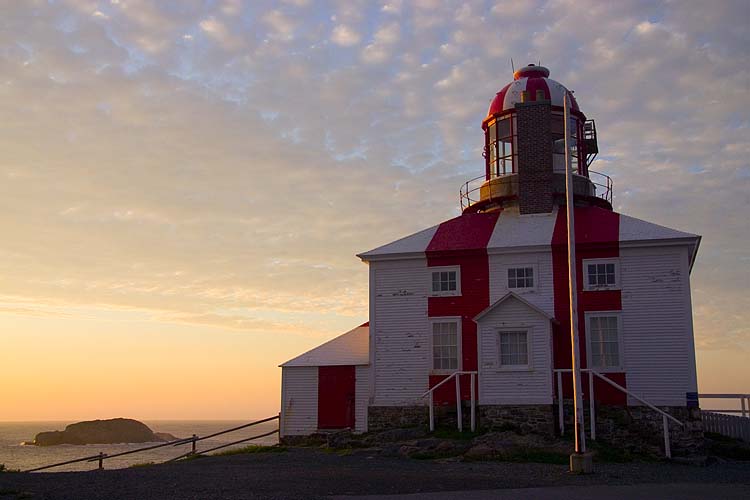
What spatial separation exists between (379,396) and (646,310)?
337 inches

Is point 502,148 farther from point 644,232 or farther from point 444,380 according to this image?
point 444,380

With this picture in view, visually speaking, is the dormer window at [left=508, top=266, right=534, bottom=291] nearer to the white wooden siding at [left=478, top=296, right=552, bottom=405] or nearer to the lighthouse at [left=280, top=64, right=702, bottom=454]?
the lighthouse at [left=280, top=64, right=702, bottom=454]

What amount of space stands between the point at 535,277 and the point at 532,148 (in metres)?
Answer: 4.89

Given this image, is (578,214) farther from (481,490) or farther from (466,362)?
(481,490)

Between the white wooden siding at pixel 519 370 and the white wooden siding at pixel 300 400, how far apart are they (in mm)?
5866

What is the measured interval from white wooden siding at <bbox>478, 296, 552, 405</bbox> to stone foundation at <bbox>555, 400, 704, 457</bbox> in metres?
1.15

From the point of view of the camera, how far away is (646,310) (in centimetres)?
2264

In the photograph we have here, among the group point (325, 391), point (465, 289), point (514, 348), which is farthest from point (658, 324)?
point (325, 391)

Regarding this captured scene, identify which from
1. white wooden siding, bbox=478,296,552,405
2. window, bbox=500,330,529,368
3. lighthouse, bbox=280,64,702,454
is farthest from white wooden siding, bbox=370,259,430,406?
window, bbox=500,330,529,368

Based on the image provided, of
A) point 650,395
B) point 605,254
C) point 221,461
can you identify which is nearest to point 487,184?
point 605,254

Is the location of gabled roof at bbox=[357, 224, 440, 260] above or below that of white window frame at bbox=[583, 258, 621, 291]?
above

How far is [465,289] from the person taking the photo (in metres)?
24.6

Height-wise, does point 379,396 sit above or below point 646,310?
below

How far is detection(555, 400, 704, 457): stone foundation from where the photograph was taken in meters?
21.1
